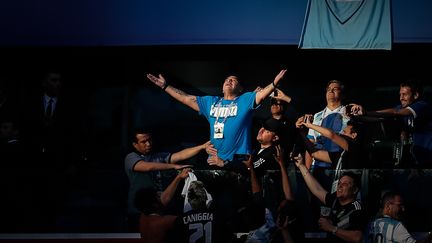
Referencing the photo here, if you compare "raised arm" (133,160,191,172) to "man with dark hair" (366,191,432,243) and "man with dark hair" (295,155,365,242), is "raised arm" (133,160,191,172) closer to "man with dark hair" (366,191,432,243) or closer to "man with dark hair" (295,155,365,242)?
"man with dark hair" (295,155,365,242)

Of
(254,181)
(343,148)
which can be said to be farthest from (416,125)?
(254,181)

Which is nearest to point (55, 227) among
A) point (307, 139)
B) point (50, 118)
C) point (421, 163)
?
point (50, 118)

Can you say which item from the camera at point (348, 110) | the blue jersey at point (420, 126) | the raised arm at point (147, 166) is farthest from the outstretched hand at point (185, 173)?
the blue jersey at point (420, 126)

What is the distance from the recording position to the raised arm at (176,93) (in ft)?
30.2

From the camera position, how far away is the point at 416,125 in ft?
29.2

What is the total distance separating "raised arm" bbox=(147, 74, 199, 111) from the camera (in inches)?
363

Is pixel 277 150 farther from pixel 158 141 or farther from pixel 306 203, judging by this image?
pixel 158 141

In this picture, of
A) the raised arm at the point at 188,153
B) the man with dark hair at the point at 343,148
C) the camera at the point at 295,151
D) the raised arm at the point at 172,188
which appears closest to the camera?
the raised arm at the point at 172,188

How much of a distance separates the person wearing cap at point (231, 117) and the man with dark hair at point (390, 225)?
1.75 metres

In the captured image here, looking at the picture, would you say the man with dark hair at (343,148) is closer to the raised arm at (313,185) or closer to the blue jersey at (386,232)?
the raised arm at (313,185)

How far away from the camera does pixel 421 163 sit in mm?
8781

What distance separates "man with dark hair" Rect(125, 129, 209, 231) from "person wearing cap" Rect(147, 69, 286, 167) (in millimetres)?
214

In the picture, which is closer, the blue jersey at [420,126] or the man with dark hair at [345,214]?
the man with dark hair at [345,214]

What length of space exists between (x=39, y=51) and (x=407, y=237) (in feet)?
17.7
